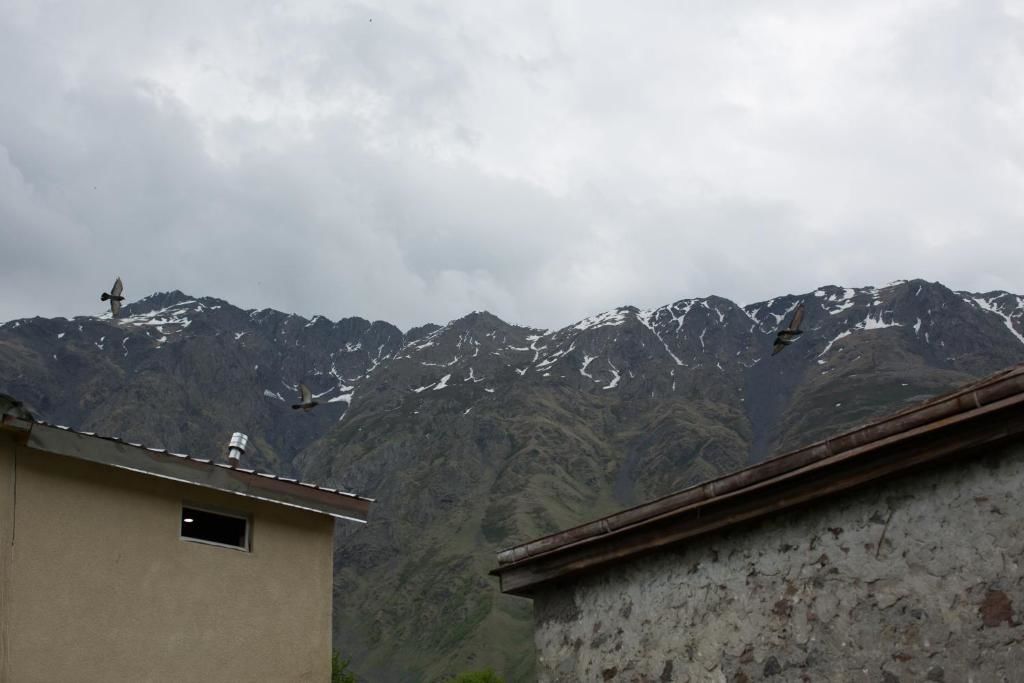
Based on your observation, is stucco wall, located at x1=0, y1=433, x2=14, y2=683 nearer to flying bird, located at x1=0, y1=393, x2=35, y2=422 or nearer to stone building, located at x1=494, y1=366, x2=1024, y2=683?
flying bird, located at x1=0, y1=393, x2=35, y2=422

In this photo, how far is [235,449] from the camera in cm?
1487

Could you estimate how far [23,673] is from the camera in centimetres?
1099

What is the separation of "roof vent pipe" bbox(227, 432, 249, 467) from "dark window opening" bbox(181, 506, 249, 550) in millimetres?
1264

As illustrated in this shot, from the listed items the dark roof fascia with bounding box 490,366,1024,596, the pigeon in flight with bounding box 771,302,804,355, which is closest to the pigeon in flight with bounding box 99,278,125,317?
the pigeon in flight with bounding box 771,302,804,355

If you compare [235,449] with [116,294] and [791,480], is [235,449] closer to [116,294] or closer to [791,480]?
[791,480]

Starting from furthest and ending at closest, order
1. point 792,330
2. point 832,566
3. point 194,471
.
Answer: point 792,330
point 194,471
point 832,566

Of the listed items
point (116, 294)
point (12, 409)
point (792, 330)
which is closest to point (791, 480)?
point (12, 409)

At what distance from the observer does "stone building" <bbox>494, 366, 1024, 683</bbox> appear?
742 centimetres

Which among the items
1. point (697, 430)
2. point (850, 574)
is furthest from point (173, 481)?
point (697, 430)

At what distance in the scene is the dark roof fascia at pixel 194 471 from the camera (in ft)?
38.2

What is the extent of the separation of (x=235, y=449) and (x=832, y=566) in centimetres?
870

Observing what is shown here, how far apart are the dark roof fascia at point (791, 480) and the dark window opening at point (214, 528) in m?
4.06

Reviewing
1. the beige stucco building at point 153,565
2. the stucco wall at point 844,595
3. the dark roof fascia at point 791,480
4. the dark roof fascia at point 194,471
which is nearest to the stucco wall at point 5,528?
the beige stucco building at point 153,565

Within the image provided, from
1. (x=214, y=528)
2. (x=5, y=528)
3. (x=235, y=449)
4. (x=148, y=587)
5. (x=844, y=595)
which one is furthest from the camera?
(x=235, y=449)
